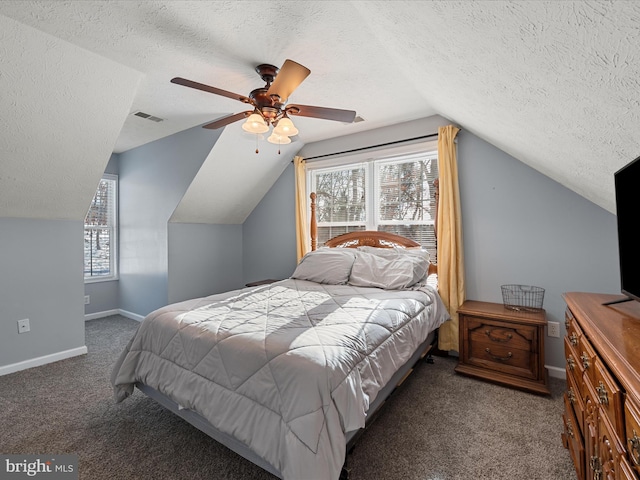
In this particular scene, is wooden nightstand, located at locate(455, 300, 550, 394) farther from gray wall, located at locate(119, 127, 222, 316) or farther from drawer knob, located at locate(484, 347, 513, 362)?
gray wall, located at locate(119, 127, 222, 316)

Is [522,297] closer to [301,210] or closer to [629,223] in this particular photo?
[629,223]

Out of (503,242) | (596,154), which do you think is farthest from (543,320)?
(596,154)

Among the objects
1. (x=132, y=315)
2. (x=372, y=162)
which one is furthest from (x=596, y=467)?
(x=132, y=315)

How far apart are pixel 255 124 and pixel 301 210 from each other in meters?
1.90

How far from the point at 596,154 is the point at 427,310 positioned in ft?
4.80

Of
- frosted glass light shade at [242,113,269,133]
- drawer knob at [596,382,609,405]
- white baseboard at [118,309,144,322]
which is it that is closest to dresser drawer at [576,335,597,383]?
drawer knob at [596,382,609,405]

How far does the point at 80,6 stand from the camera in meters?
1.68

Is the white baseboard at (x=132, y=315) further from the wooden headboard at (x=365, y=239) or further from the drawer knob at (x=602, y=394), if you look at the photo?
the drawer knob at (x=602, y=394)

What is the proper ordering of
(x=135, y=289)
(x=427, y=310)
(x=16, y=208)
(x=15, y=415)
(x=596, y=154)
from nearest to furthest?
(x=596, y=154), (x=15, y=415), (x=427, y=310), (x=16, y=208), (x=135, y=289)

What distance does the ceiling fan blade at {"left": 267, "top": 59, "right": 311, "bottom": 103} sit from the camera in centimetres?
169

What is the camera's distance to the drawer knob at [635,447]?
707mm

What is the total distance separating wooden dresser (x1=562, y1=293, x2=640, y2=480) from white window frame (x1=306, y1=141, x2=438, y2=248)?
2.02 metres

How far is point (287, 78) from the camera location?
5.91ft

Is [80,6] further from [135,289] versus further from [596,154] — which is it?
[135,289]
